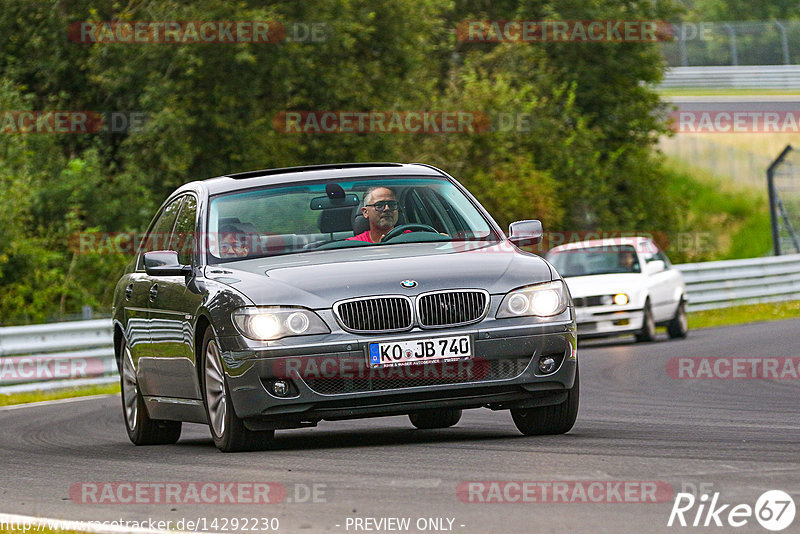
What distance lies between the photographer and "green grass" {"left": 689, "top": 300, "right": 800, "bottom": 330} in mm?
27922

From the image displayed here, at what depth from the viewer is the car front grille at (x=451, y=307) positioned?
8.54 m

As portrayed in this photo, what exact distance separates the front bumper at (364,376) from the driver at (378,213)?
128 cm

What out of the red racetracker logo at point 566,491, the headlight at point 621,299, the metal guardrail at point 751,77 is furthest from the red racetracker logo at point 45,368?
the metal guardrail at point 751,77

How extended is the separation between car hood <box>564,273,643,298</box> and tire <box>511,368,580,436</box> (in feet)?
44.3

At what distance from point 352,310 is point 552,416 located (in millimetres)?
1440

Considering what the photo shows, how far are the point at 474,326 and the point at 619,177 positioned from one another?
36.9m

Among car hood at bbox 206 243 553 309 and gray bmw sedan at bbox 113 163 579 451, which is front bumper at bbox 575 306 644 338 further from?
car hood at bbox 206 243 553 309

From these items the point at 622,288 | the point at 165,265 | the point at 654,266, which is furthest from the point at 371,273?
the point at 654,266

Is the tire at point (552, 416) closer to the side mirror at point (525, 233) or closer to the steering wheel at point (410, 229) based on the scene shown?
the side mirror at point (525, 233)

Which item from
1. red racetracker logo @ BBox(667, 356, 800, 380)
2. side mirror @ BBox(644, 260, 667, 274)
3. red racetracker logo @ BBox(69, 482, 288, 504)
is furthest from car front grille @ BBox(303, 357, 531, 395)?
side mirror @ BBox(644, 260, 667, 274)

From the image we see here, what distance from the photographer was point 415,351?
848 centimetres

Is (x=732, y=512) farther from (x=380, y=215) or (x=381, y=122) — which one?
(x=381, y=122)

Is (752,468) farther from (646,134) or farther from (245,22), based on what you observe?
(646,134)

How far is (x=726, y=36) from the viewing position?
193 feet
